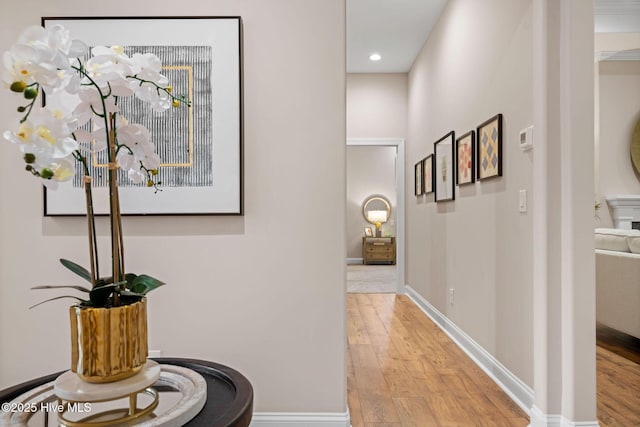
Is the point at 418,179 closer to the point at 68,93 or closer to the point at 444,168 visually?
the point at 444,168

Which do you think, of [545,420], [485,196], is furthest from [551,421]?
[485,196]

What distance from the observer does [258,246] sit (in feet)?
6.57

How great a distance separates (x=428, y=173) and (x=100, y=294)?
162 inches

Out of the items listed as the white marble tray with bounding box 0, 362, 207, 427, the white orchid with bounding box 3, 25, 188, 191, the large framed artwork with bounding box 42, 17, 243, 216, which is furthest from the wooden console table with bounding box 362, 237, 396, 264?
the white orchid with bounding box 3, 25, 188, 191

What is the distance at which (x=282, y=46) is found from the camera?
6.50 ft

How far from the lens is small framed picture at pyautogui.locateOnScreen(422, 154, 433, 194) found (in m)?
4.57

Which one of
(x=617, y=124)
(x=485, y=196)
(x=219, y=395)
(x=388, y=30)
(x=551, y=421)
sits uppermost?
(x=388, y=30)

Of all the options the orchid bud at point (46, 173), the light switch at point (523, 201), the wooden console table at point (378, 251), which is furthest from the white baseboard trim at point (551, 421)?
the wooden console table at point (378, 251)

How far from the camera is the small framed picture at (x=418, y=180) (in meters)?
5.04

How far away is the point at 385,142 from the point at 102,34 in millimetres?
4353

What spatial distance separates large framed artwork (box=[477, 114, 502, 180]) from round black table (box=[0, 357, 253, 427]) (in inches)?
87.1

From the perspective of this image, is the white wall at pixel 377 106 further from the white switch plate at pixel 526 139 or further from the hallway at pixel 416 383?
the white switch plate at pixel 526 139

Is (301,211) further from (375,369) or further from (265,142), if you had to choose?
(375,369)

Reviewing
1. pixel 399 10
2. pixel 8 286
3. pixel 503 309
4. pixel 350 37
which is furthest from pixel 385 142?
pixel 8 286
